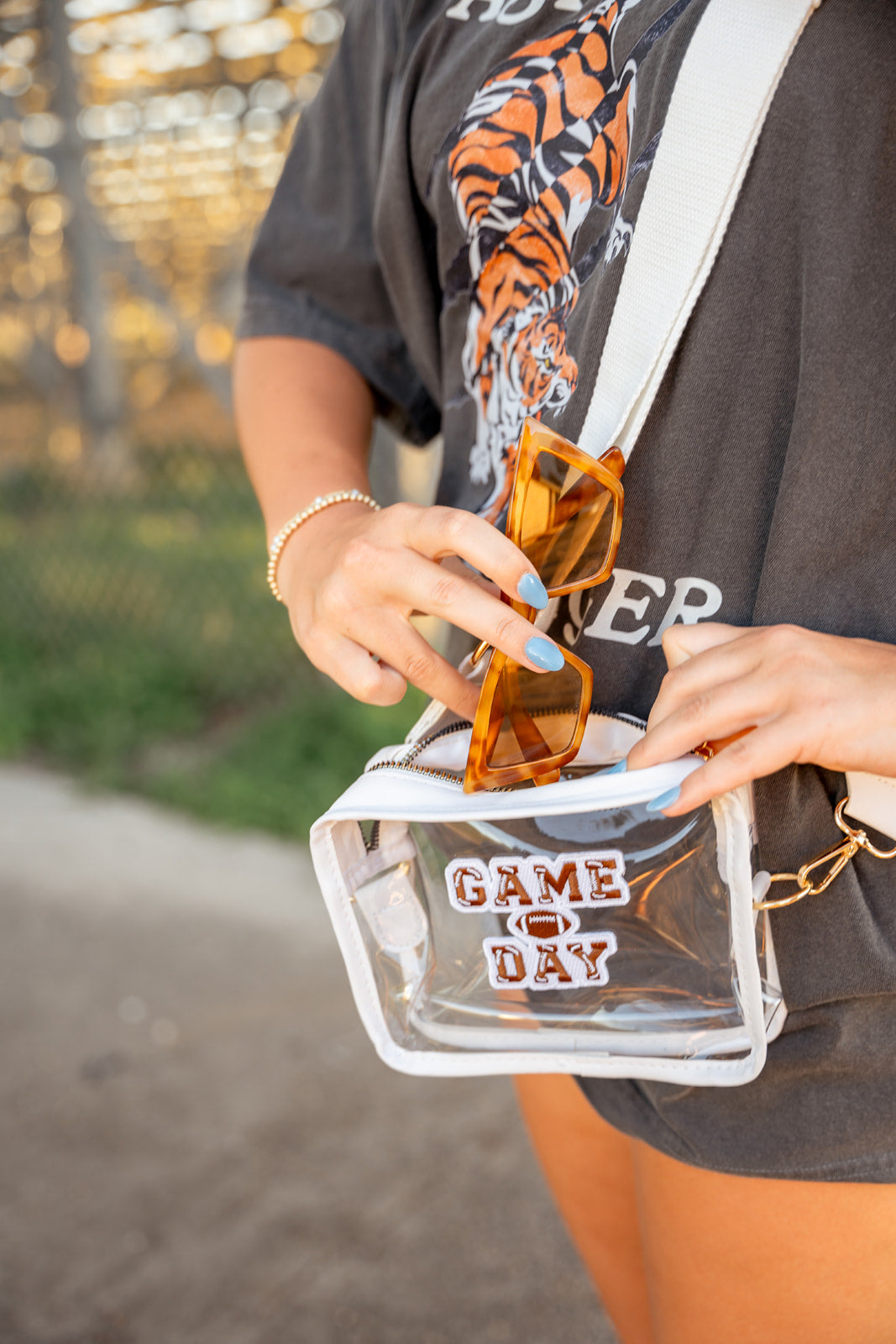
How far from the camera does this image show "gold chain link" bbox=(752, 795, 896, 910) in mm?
640

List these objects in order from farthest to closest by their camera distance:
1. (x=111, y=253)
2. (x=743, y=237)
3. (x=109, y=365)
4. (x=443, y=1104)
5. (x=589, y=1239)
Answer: (x=109, y=365)
(x=111, y=253)
(x=443, y=1104)
(x=589, y=1239)
(x=743, y=237)

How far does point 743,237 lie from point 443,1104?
185 centimetres

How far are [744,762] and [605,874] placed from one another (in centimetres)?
13

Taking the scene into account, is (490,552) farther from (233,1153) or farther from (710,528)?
(233,1153)

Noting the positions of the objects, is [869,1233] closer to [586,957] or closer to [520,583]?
[586,957]

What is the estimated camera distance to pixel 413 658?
724mm

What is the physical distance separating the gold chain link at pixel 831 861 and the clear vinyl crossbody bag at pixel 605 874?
0.06 feet

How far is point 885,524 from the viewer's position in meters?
0.64

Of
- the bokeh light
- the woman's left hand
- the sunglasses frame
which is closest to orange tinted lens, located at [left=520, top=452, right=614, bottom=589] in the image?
the sunglasses frame

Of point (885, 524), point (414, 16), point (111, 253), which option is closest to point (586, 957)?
point (885, 524)

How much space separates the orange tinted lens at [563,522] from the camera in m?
0.65

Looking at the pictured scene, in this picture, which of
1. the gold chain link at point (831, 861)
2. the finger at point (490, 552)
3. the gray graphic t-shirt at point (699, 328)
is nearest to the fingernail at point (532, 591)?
the finger at point (490, 552)

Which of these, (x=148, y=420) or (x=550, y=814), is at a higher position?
(x=550, y=814)

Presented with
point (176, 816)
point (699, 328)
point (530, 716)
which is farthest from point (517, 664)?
point (176, 816)
